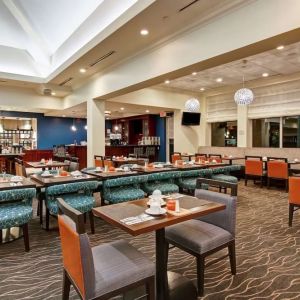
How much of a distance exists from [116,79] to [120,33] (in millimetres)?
2120

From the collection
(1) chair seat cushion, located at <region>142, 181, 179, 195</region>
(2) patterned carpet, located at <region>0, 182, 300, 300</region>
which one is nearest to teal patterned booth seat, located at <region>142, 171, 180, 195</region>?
(1) chair seat cushion, located at <region>142, 181, 179, 195</region>

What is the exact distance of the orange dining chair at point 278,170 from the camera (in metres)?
6.86

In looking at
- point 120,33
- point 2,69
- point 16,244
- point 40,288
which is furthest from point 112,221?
point 2,69

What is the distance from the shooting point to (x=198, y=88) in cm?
998

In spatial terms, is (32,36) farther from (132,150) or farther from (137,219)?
(137,219)

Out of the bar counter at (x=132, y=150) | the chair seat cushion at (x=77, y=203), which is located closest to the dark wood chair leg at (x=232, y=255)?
the chair seat cushion at (x=77, y=203)

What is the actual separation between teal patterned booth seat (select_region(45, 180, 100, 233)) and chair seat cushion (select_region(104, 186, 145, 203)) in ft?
0.91

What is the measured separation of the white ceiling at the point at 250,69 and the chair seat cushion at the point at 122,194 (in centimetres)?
456

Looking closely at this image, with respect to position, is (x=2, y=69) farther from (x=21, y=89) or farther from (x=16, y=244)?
(x=16, y=244)

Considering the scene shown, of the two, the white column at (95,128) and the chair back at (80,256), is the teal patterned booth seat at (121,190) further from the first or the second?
the white column at (95,128)

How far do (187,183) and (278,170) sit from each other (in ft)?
10.9

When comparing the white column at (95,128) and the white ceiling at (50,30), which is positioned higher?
the white ceiling at (50,30)

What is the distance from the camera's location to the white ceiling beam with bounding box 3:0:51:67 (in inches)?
260

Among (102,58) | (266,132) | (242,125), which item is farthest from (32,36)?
(266,132)
